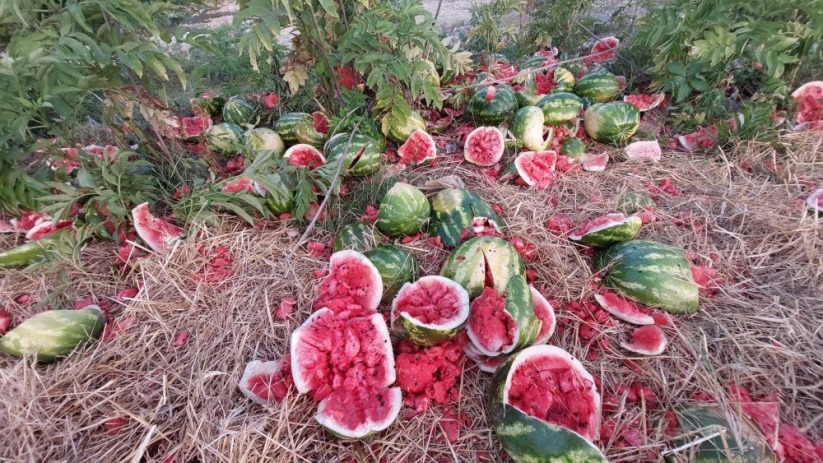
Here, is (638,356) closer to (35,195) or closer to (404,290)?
(404,290)

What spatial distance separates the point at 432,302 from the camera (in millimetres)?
2094

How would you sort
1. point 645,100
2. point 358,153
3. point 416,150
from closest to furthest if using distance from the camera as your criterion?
point 358,153 < point 416,150 < point 645,100

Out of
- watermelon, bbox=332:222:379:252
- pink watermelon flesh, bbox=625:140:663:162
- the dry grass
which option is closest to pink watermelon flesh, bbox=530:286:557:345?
the dry grass

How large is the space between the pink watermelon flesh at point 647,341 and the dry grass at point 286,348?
52 millimetres

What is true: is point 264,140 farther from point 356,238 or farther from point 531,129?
point 531,129

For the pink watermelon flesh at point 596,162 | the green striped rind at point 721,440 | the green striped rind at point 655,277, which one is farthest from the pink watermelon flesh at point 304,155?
the green striped rind at point 721,440

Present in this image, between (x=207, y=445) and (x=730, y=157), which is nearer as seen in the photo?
(x=207, y=445)

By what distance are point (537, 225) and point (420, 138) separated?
1.26m

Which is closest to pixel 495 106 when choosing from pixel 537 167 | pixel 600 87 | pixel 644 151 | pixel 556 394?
pixel 537 167

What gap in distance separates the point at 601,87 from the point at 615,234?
83.0 inches

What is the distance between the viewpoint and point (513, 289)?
2006mm

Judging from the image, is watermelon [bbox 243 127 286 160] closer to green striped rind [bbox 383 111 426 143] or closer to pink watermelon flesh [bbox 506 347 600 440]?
green striped rind [bbox 383 111 426 143]

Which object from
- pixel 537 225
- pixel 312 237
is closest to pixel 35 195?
pixel 312 237

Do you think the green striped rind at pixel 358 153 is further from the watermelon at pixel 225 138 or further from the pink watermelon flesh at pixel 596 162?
the pink watermelon flesh at pixel 596 162
